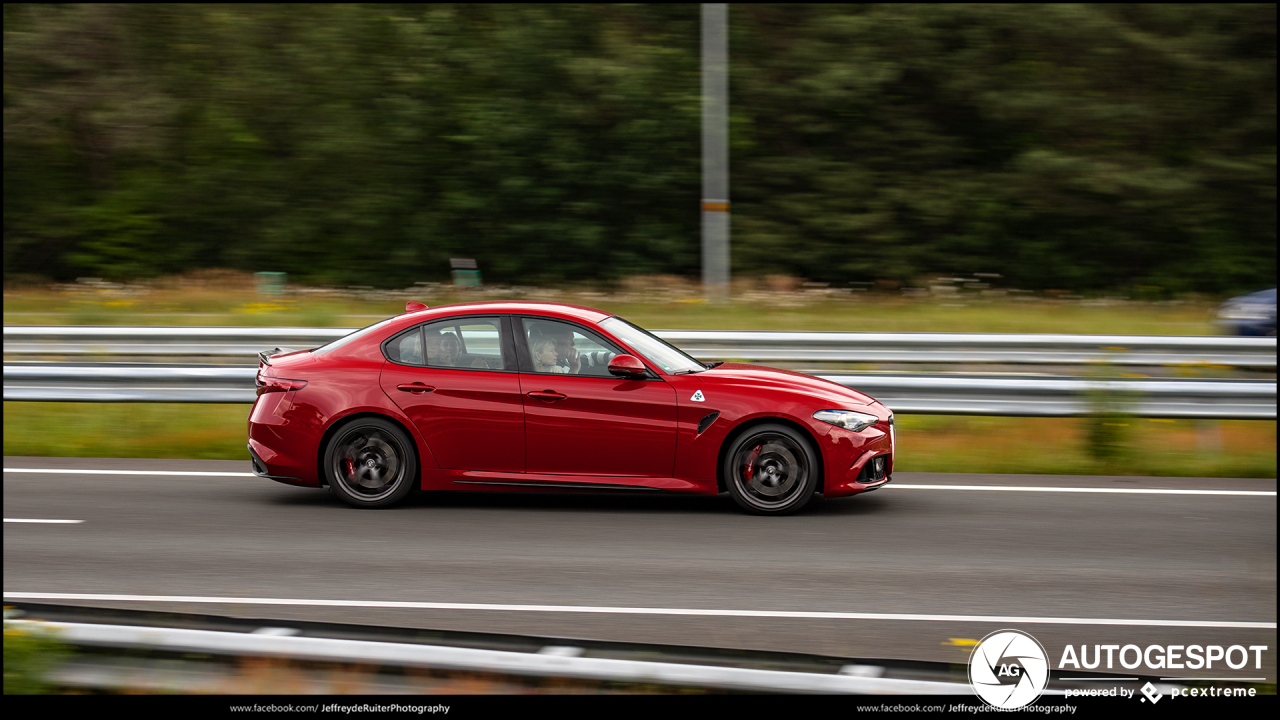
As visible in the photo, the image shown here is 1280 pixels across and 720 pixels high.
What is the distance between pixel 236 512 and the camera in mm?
8070

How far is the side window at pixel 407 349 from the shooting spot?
8180 millimetres

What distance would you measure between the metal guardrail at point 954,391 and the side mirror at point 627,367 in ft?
9.89

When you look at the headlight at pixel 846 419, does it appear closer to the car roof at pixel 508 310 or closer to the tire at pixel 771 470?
the tire at pixel 771 470

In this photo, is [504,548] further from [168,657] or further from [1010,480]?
[1010,480]

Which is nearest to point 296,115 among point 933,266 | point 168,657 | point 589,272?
point 589,272

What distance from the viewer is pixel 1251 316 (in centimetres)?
1543

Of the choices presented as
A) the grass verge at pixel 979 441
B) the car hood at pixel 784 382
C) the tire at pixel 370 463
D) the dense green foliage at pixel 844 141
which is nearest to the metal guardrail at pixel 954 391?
the grass verge at pixel 979 441

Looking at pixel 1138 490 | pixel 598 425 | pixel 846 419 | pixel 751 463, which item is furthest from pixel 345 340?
pixel 1138 490

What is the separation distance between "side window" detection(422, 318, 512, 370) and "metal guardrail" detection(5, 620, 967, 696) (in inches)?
175

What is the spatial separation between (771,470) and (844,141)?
1741cm

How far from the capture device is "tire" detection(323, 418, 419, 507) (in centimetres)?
807

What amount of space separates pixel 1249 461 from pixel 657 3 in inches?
665

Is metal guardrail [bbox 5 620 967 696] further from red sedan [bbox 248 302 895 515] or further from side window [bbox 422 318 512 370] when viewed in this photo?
side window [bbox 422 318 512 370]

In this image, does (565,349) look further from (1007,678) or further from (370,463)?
(1007,678)
